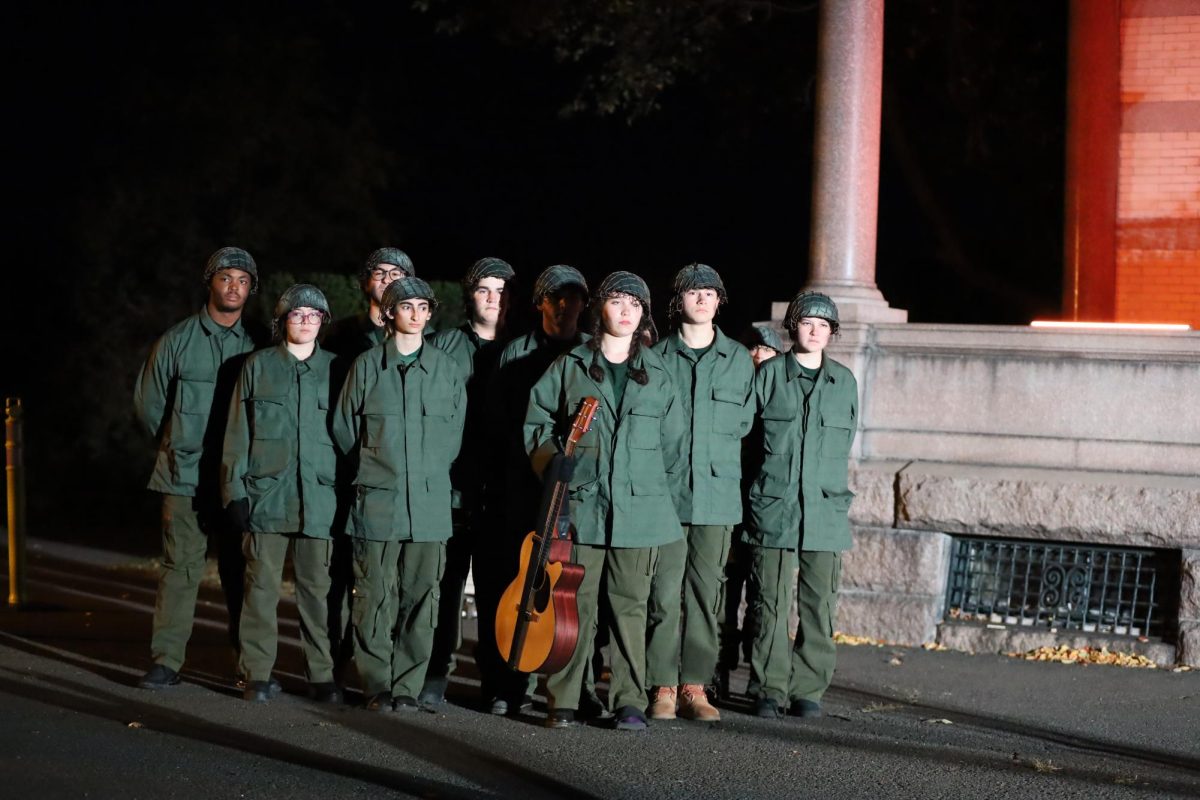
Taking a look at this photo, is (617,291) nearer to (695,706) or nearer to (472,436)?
(472,436)

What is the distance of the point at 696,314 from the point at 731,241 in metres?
16.1

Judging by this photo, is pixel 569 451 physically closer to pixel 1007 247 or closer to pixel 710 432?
pixel 710 432

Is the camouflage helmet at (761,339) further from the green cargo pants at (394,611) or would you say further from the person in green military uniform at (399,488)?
the green cargo pants at (394,611)

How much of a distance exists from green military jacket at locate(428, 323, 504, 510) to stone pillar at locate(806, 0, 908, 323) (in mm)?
3251

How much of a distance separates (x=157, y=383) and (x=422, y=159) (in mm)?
16032

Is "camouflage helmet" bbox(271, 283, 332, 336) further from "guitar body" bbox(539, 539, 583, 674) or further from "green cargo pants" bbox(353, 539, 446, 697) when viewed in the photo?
"guitar body" bbox(539, 539, 583, 674)

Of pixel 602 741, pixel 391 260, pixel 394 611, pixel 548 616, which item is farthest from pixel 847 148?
pixel 602 741

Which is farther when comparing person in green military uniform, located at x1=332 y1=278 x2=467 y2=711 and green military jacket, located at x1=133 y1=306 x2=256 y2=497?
green military jacket, located at x1=133 y1=306 x2=256 y2=497

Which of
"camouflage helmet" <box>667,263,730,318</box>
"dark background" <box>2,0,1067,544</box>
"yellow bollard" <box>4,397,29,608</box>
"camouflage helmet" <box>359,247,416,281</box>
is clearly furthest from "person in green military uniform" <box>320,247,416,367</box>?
"dark background" <box>2,0,1067,544</box>

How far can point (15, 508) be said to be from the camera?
10789 mm

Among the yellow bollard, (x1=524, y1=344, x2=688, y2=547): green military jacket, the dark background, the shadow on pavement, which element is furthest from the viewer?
the dark background

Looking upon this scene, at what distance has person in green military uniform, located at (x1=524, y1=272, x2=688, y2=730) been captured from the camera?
23.1 feet

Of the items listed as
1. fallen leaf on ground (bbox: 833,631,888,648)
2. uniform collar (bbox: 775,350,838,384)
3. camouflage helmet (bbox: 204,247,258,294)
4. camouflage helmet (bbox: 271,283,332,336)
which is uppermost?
camouflage helmet (bbox: 204,247,258,294)

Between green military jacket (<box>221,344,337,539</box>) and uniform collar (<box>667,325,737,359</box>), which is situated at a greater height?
uniform collar (<box>667,325,737,359</box>)
